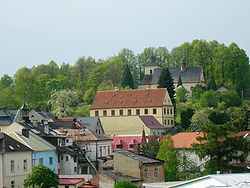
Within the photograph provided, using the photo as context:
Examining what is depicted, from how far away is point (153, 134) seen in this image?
318ft

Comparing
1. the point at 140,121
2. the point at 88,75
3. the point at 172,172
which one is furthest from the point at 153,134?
the point at 88,75

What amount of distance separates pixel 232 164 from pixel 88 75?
307ft

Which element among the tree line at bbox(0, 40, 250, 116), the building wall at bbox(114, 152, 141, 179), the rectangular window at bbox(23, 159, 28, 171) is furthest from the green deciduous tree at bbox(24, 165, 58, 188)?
the tree line at bbox(0, 40, 250, 116)

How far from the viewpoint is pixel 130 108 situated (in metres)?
105

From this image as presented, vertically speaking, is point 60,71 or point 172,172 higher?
point 60,71

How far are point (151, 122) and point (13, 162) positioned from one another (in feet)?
152

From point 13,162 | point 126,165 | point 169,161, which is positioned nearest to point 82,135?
point 169,161

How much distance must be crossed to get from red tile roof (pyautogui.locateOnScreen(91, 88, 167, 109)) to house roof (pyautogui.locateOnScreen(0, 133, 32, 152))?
49258 mm

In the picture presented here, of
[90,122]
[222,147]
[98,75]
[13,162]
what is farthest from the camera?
[98,75]

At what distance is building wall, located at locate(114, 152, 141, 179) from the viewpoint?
2306 inches

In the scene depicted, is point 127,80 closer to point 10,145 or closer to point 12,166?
point 10,145

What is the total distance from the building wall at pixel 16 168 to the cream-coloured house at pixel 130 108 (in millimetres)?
44596

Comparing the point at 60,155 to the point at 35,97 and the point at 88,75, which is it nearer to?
the point at 35,97

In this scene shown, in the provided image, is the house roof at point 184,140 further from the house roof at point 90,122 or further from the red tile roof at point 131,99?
the red tile roof at point 131,99
